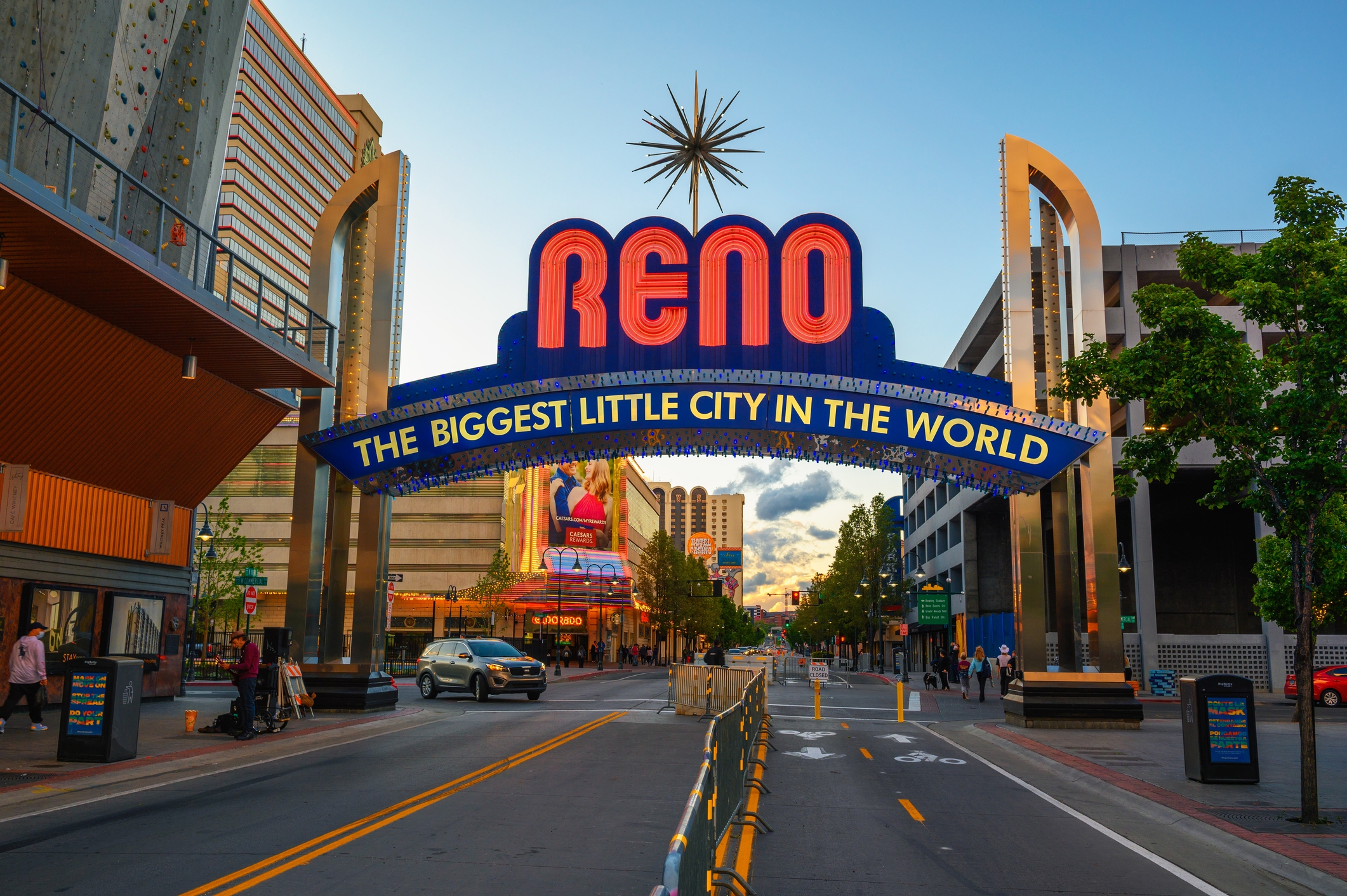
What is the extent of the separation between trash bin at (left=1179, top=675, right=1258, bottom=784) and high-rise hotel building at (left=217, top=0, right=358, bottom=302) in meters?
105

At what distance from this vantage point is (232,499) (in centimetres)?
8494

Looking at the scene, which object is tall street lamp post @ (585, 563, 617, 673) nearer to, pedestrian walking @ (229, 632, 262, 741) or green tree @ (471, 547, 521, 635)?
green tree @ (471, 547, 521, 635)

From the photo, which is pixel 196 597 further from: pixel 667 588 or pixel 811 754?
pixel 667 588

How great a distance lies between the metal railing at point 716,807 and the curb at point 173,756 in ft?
26.2

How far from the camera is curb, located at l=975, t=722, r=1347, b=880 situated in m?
8.98

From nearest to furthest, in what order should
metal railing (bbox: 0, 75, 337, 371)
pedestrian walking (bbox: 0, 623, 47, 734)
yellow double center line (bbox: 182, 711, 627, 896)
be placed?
yellow double center line (bbox: 182, 711, 627, 896), metal railing (bbox: 0, 75, 337, 371), pedestrian walking (bbox: 0, 623, 47, 734)

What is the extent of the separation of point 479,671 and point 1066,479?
58.5 ft

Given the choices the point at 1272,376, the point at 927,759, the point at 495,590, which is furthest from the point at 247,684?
the point at 495,590

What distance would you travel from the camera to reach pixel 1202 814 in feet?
36.9

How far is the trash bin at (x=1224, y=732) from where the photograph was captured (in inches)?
536

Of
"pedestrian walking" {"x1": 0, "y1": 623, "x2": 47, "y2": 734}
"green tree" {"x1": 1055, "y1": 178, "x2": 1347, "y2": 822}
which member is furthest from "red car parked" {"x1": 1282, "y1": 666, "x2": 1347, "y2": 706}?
"pedestrian walking" {"x1": 0, "y1": 623, "x2": 47, "y2": 734}

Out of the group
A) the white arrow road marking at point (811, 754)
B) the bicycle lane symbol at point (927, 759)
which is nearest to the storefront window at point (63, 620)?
the white arrow road marking at point (811, 754)

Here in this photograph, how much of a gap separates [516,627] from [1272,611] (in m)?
61.1

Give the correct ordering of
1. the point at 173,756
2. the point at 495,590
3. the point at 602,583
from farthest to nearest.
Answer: the point at 602,583, the point at 495,590, the point at 173,756
